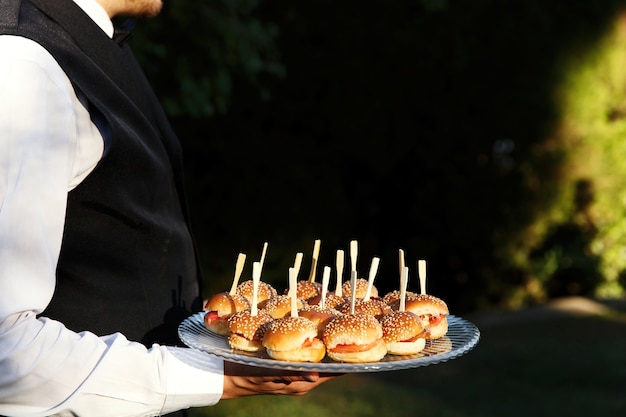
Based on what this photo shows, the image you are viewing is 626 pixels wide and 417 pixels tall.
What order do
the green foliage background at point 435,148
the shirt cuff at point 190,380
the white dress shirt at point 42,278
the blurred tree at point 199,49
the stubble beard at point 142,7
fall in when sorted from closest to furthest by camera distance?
the white dress shirt at point 42,278
the shirt cuff at point 190,380
the stubble beard at point 142,7
the blurred tree at point 199,49
the green foliage background at point 435,148

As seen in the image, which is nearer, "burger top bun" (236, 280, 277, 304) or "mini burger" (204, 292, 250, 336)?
"mini burger" (204, 292, 250, 336)

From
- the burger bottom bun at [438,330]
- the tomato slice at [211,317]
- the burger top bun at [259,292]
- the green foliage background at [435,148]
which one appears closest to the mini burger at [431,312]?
the burger bottom bun at [438,330]

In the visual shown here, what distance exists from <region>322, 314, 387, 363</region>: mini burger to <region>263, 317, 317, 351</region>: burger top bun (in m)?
0.05

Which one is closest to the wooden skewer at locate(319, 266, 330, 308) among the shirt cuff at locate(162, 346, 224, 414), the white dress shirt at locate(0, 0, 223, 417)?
the shirt cuff at locate(162, 346, 224, 414)

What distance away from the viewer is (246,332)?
221 centimetres

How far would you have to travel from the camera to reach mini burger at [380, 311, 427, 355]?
2205mm

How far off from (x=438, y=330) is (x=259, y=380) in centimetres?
64

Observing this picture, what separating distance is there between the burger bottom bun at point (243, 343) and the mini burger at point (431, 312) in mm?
448

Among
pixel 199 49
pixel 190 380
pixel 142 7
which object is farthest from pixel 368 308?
pixel 199 49

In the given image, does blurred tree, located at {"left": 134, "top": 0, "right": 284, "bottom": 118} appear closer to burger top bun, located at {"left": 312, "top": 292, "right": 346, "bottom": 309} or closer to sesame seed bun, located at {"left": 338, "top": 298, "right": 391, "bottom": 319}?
burger top bun, located at {"left": 312, "top": 292, "right": 346, "bottom": 309}

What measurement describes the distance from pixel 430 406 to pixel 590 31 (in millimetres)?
4862

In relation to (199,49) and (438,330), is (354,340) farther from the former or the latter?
(199,49)

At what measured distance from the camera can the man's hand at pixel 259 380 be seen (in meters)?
1.93

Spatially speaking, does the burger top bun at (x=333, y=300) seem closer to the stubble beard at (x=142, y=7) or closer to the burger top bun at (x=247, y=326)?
the burger top bun at (x=247, y=326)
